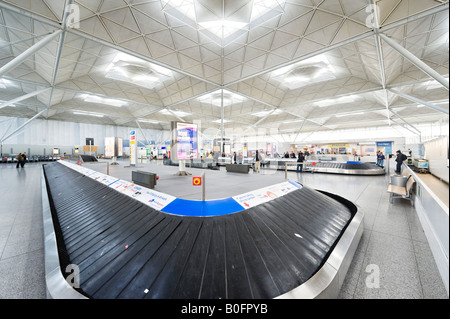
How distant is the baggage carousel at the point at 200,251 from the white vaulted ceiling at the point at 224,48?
4.75 m

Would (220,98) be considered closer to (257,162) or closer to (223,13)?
(223,13)

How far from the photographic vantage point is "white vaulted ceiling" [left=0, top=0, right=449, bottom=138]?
916 cm

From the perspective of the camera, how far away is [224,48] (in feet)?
45.1

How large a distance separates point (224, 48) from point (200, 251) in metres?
15.2

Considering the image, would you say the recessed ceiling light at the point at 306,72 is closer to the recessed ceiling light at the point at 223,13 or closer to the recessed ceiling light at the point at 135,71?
the recessed ceiling light at the point at 223,13

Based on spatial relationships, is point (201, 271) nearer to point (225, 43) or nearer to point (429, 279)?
point (429, 279)


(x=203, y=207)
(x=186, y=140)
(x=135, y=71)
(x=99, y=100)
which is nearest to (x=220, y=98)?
(x=135, y=71)

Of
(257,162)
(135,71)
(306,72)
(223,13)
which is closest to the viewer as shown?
(223,13)

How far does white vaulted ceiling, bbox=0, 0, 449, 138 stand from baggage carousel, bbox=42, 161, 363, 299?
4.75 m

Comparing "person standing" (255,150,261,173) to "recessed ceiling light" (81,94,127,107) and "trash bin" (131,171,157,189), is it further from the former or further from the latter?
"recessed ceiling light" (81,94,127,107)

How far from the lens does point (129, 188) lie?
3.83 m

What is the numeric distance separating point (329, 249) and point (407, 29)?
13974 mm

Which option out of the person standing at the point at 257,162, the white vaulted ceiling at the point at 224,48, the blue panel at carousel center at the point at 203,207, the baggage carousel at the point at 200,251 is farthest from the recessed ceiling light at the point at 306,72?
the blue panel at carousel center at the point at 203,207

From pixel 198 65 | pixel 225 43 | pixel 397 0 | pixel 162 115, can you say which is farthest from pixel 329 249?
pixel 162 115
